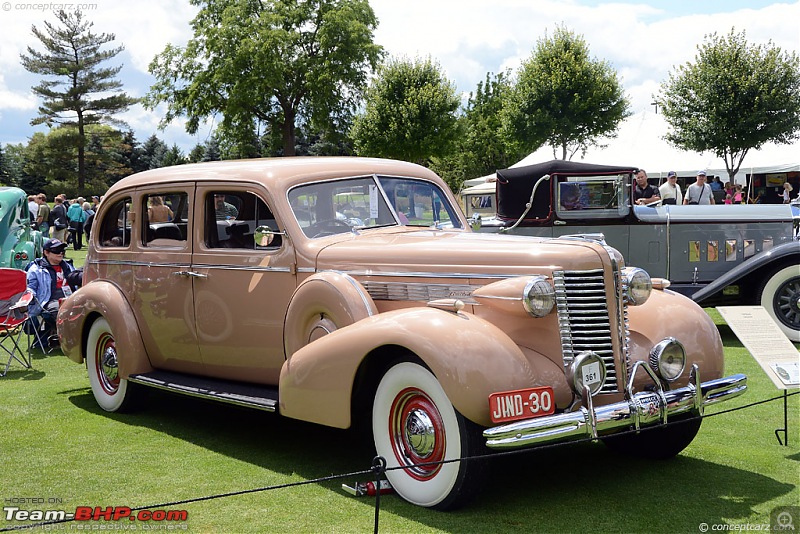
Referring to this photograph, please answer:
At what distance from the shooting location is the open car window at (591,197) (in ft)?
33.4

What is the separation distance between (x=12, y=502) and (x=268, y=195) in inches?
96.4

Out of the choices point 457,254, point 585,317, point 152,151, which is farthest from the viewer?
point 152,151

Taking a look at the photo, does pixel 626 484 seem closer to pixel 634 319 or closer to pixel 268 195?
pixel 634 319

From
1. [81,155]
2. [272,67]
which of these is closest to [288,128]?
[272,67]

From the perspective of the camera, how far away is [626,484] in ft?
15.8

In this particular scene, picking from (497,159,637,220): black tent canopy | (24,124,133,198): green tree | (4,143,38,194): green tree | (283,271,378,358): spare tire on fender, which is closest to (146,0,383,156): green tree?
(24,124,133,198): green tree

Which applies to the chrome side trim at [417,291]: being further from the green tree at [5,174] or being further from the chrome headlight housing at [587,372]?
the green tree at [5,174]

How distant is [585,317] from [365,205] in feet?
6.58

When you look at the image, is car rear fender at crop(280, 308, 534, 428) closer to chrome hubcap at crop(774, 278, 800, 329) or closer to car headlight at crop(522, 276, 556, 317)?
car headlight at crop(522, 276, 556, 317)

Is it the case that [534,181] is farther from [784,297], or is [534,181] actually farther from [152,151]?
[152,151]

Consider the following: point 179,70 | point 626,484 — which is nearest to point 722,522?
point 626,484

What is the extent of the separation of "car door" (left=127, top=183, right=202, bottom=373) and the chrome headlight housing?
9.95ft

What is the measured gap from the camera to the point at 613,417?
416 cm

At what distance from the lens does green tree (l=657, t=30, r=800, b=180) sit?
85.8ft
